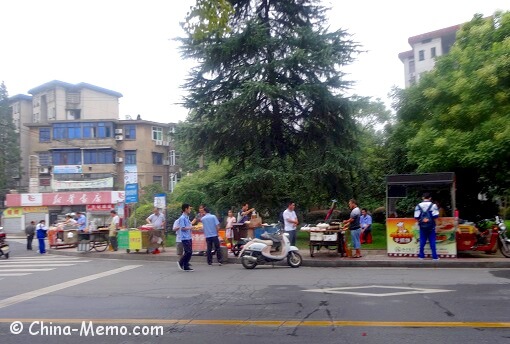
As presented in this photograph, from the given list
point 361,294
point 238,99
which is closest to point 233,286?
point 361,294

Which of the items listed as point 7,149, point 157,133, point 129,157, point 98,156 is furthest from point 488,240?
point 7,149

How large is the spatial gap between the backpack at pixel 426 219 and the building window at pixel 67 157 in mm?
44638

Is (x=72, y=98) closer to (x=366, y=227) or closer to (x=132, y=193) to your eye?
(x=132, y=193)

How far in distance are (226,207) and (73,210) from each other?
1282 inches

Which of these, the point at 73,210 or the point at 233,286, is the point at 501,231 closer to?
the point at 233,286

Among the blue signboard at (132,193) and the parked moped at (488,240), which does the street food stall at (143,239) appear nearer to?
→ the blue signboard at (132,193)

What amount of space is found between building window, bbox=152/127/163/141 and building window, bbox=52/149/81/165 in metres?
7.65

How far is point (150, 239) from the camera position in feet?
62.4

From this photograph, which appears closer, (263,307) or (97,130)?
(263,307)

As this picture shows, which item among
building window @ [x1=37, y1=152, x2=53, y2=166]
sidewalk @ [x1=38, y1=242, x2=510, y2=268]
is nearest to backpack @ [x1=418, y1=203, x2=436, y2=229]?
sidewalk @ [x1=38, y1=242, x2=510, y2=268]

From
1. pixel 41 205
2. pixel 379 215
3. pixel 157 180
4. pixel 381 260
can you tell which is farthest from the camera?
pixel 157 180

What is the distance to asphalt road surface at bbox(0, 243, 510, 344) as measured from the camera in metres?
6.87

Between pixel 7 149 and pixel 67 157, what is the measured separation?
783 centimetres

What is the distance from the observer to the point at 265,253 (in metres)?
14.4
